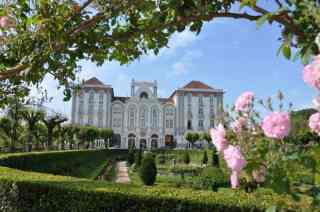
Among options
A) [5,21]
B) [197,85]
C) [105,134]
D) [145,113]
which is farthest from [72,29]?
[197,85]

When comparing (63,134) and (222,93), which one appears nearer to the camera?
(63,134)

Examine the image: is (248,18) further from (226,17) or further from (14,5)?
(14,5)

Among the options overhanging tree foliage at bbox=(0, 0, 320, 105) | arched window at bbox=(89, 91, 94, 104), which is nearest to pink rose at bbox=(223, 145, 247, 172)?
overhanging tree foliage at bbox=(0, 0, 320, 105)

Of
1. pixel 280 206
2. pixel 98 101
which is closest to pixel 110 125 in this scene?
pixel 98 101

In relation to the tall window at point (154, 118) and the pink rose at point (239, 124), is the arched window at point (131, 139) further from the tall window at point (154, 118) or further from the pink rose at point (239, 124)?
the pink rose at point (239, 124)

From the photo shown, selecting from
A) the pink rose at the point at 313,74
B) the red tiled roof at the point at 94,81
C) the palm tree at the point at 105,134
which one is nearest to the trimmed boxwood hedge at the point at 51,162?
the pink rose at the point at 313,74

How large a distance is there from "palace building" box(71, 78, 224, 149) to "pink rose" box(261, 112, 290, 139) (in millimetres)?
54473

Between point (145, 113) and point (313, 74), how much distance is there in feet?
182

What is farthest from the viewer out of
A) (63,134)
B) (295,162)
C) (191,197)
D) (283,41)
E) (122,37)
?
(63,134)

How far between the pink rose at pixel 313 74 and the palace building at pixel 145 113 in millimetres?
54586

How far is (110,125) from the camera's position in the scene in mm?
56312

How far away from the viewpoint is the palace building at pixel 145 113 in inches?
2217

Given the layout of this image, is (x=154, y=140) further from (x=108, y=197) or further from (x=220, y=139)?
(x=220, y=139)

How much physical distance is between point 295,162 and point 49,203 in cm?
433
